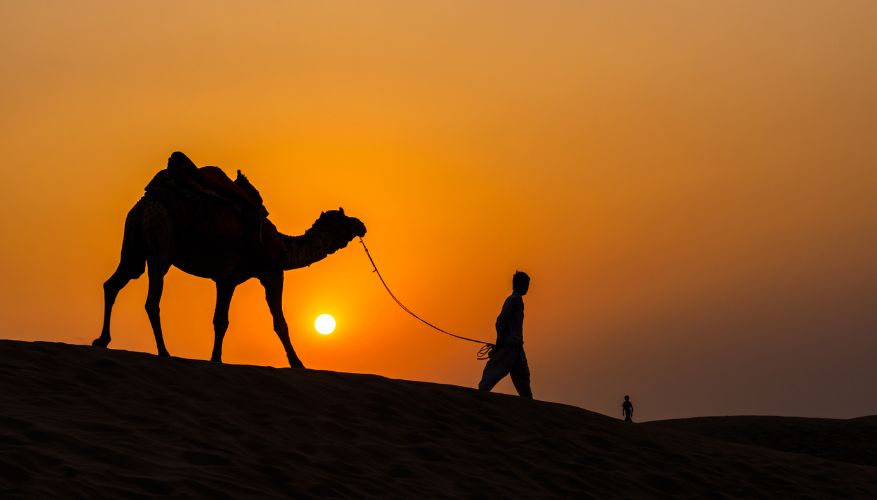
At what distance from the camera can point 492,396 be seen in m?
15.9

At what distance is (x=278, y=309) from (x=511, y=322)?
3118mm

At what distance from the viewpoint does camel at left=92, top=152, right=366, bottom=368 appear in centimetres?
1483

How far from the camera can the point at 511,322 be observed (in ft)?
54.0

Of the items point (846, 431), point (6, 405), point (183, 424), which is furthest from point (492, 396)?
point (846, 431)

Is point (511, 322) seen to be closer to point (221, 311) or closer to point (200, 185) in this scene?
point (221, 311)

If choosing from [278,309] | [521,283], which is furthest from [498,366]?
[278,309]

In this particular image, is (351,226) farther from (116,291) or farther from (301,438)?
(301,438)

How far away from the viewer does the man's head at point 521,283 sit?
54.4 ft

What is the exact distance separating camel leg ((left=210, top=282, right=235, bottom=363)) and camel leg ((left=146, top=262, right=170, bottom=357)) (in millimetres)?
1304

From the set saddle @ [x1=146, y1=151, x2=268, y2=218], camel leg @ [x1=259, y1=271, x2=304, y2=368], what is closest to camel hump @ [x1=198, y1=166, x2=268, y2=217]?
saddle @ [x1=146, y1=151, x2=268, y2=218]

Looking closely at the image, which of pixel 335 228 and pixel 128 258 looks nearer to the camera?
pixel 128 258

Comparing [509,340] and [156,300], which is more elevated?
[509,340]

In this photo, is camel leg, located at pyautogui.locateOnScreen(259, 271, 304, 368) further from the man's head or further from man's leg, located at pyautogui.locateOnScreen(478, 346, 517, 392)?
the man's head

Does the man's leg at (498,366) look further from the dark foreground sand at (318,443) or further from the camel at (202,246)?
the camel at (202,246)
